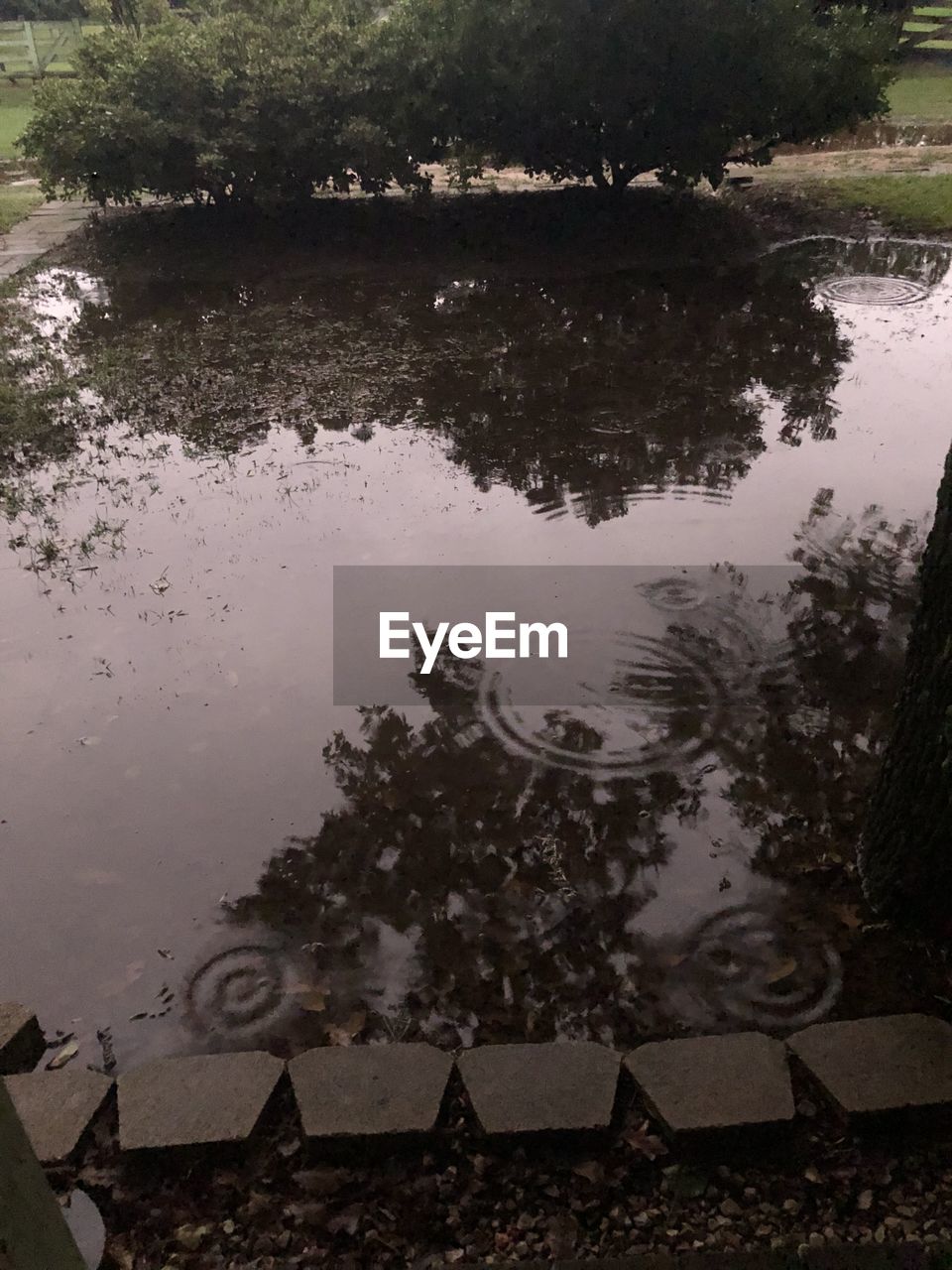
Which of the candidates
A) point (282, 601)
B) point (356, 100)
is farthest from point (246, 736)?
point (356, 100)

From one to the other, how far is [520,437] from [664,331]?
3055 mm

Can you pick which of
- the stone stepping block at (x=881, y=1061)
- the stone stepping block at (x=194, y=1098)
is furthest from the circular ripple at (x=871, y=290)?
the stone stepping block at (x=194, y=1098)

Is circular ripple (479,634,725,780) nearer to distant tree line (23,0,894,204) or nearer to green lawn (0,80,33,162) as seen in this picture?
distant tree line (23,0,894,204)

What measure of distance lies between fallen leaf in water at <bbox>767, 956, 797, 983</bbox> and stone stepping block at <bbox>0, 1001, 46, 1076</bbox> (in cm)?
281

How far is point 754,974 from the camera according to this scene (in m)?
3.57

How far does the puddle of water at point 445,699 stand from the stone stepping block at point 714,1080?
0.96 feet

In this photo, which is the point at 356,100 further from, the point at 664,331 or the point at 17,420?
the point at 17,420

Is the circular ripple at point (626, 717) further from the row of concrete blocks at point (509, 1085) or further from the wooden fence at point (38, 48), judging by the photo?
the wooden fence at point (38, 48)

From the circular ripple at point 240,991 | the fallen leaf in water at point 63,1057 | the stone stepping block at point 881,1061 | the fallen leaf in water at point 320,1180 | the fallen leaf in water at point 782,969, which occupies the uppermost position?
the stone stepping block at point 881,1061

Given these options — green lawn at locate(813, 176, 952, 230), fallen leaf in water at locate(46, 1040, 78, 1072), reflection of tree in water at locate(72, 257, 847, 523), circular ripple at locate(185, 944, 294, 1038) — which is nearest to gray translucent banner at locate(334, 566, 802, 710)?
reflection of tree in water at locate(72, 257, 847, 523)

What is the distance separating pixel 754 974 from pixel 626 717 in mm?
1599

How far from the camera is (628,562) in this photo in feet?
20.1

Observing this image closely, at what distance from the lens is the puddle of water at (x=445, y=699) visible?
12.1 feet

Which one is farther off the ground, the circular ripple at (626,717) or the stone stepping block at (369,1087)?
the circular ripple at (626,717)
